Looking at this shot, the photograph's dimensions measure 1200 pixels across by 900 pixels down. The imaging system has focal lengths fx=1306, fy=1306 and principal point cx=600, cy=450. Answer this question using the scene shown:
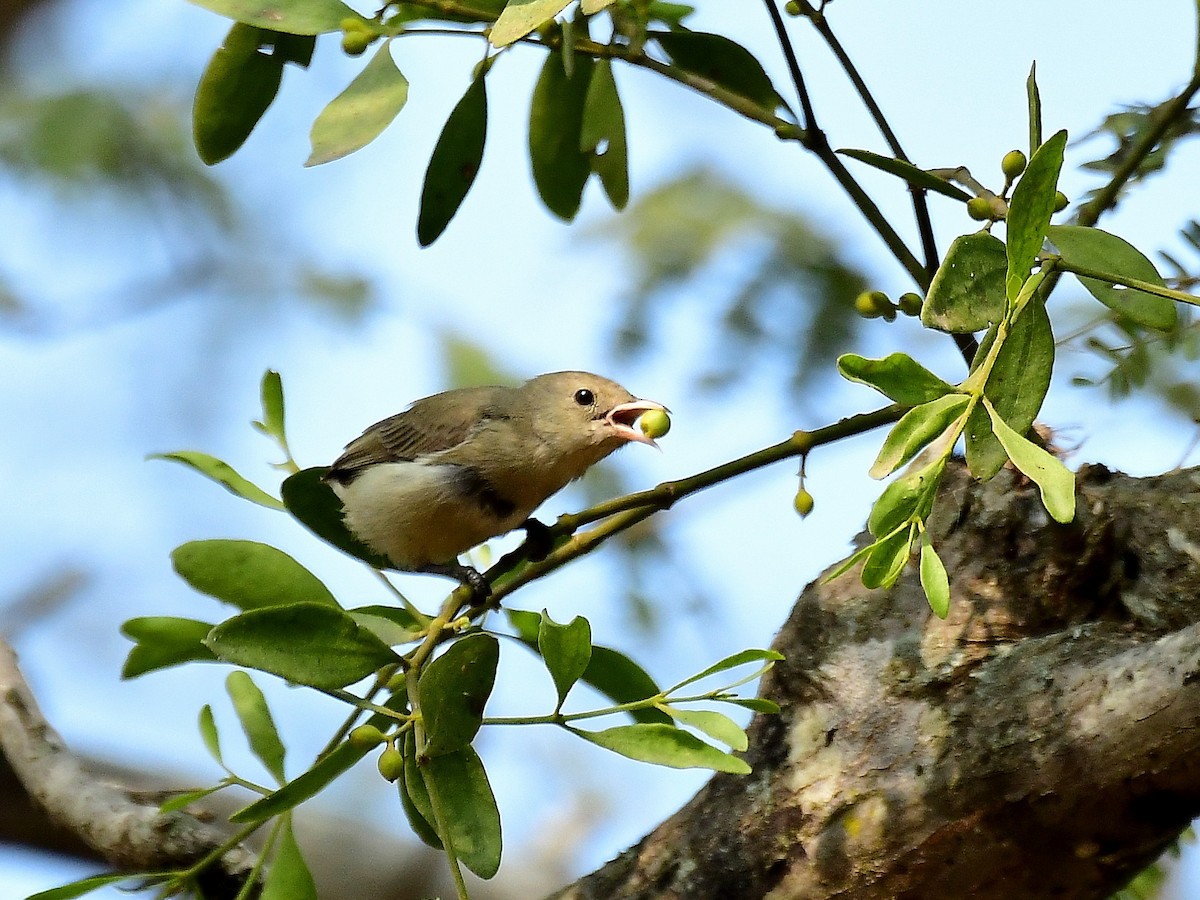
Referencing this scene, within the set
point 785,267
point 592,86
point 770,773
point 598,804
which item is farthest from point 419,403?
point 598,804

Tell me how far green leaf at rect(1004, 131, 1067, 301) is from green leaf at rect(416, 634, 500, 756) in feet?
2.09

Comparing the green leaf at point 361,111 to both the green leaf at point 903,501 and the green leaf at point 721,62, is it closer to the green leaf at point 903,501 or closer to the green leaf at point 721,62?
the green leaf at point 721,62

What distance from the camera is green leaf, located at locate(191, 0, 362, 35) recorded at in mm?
1562

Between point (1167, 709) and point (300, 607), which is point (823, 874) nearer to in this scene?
point (1167, 709)

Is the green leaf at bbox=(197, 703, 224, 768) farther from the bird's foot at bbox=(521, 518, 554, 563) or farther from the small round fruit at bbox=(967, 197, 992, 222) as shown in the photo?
the small round fruit at bbox=(967, 197, 992, 222)

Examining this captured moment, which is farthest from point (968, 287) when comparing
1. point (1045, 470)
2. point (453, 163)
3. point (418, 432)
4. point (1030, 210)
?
point (418, 432)

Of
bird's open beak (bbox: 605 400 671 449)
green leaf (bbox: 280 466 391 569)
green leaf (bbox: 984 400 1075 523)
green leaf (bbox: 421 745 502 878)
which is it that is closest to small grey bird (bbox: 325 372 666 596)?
bird's open beak (bbox: 605 400 671 449)

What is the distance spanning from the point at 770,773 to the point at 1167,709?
0.57 meters

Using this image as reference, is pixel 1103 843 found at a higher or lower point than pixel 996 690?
lower

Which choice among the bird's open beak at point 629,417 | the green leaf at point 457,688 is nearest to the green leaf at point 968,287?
the green leaf at point 457,688

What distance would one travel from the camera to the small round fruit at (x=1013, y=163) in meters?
1.45

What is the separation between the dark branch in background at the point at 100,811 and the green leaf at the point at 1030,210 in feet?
4.15

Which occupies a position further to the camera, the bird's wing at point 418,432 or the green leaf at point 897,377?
the bird's wing at point 418,432

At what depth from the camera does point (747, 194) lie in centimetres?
385
